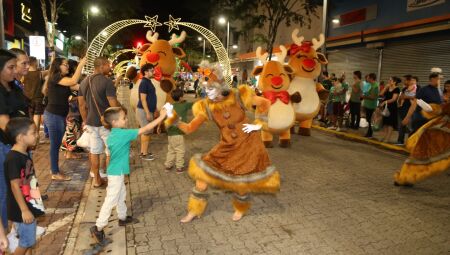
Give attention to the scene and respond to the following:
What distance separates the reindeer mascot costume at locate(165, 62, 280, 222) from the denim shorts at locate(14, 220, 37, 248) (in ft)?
5.90

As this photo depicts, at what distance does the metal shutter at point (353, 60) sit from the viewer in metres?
16.3

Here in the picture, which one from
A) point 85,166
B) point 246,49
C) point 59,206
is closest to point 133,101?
point 85,166

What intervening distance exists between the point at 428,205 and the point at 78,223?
456cm

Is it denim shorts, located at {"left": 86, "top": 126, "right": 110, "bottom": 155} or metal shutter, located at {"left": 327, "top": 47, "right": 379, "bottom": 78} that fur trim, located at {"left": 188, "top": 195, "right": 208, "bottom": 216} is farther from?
metal shutter, located at {"left": 327, "top": 47, "right": 379, "bottom": 78}

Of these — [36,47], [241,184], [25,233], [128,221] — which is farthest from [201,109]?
[36,47]

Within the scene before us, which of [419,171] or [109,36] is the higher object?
[109,36]

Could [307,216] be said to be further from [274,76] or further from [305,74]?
[305,74]

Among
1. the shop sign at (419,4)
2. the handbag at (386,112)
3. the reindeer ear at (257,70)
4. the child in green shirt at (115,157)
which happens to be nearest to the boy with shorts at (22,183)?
the child in green shirt at (115,157)

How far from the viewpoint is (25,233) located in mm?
2998

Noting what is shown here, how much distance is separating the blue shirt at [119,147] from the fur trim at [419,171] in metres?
4.12

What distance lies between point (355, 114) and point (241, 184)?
9033mm

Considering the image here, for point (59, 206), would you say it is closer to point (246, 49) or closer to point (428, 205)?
point (428, 205)

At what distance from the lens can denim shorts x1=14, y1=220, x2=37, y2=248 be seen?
118 inches

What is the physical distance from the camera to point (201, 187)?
4406 millimetres
